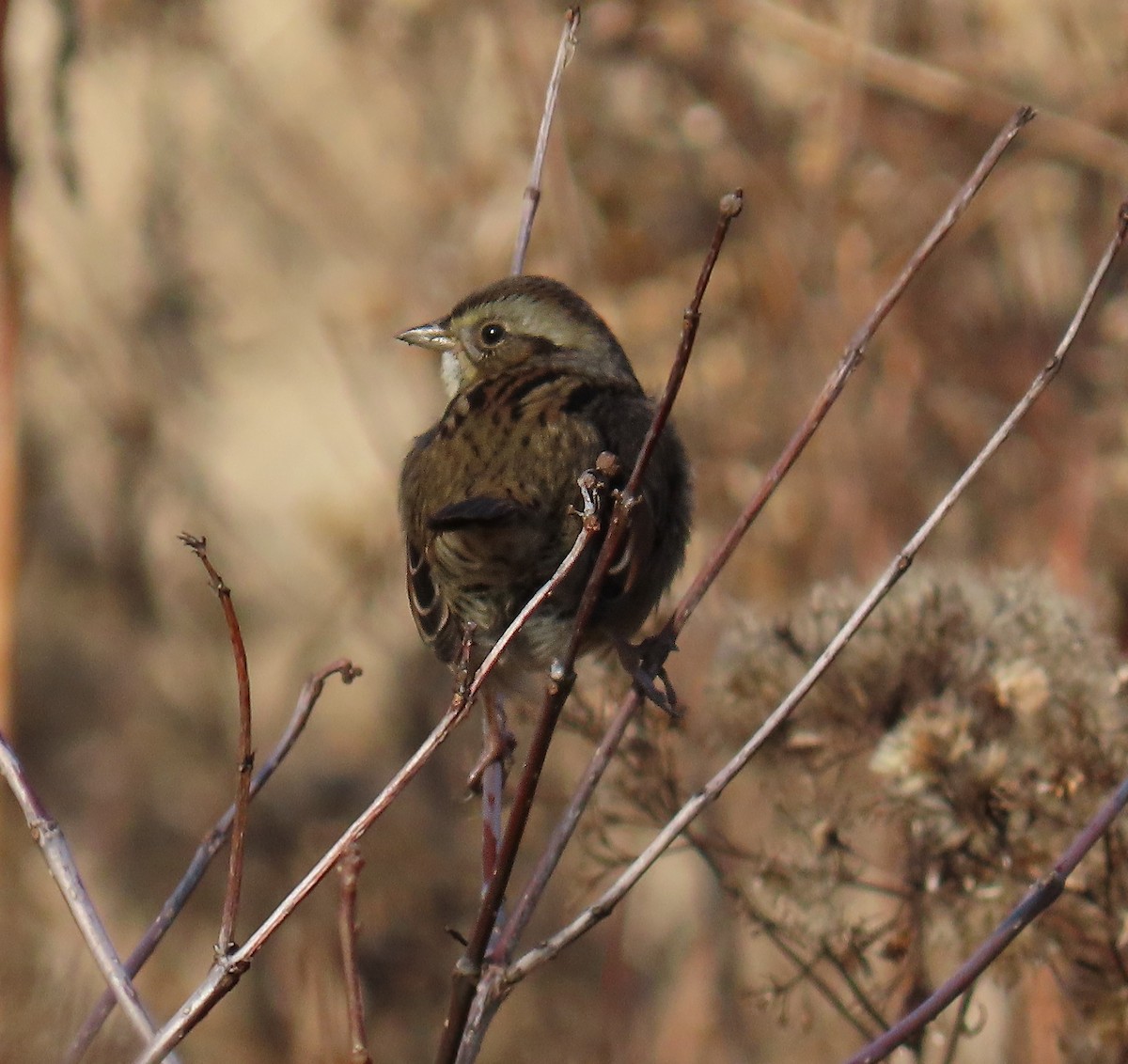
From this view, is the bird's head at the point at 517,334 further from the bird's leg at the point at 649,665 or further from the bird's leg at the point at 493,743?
the bird's leg at the point at 493,743

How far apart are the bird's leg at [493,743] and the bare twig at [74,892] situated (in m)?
0.71

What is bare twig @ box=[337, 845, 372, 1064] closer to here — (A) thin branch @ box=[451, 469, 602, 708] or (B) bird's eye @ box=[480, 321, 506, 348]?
(A) thin branch @ box=[451, 469, 602, 708]

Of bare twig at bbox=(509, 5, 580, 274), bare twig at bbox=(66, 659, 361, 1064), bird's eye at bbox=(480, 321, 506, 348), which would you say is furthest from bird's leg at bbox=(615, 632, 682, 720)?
bird's eye at bbox=(480, 321, 506, 348)

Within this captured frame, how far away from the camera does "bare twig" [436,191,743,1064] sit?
1534 millimetres

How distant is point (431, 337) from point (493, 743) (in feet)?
3.89

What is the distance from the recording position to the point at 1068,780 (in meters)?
2.53

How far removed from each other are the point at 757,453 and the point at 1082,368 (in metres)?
1.03

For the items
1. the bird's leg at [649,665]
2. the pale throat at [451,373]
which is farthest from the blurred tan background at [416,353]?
the bird's leg at [649,665]

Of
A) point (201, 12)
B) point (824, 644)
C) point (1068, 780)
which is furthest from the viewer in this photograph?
point (201, 12)

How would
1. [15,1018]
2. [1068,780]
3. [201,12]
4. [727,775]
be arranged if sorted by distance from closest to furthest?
[727,775] < [15,1018] < [1068,780] < [201,12]

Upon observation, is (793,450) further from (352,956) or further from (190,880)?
(190,880)

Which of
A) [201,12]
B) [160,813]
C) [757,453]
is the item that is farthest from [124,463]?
[757,453]

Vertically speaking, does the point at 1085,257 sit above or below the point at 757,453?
above

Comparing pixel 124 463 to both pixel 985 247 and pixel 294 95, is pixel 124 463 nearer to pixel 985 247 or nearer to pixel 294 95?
pixel 294 95
